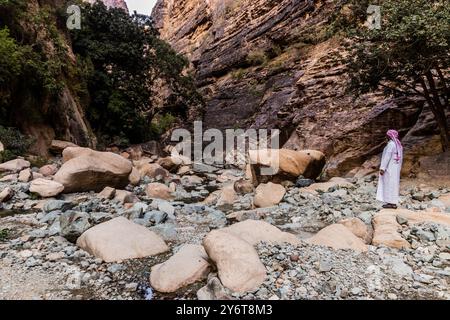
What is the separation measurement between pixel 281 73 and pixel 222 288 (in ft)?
62.5

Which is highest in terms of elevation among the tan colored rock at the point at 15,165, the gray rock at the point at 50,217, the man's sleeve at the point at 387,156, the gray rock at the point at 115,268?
the man's sleeve at the point at 387,156

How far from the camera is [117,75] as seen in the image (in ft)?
70.0

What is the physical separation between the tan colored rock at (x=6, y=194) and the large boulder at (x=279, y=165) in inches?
257

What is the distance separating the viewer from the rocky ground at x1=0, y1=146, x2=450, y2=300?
12.0ft

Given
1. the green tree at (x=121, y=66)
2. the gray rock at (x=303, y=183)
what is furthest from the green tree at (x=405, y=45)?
the green tree at (x=121, y=66)

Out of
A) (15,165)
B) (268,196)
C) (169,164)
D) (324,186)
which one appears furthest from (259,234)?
(169,164)

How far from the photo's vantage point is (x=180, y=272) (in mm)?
3980

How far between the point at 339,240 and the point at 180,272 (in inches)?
88.7

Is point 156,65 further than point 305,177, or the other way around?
point 156,65

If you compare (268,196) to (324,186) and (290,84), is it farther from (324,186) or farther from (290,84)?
(290,84)

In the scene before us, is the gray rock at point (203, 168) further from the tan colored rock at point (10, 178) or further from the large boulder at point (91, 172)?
the tan colored rock at point (10, 178)

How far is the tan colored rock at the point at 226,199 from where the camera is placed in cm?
885

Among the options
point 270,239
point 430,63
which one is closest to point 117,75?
point 430,63
